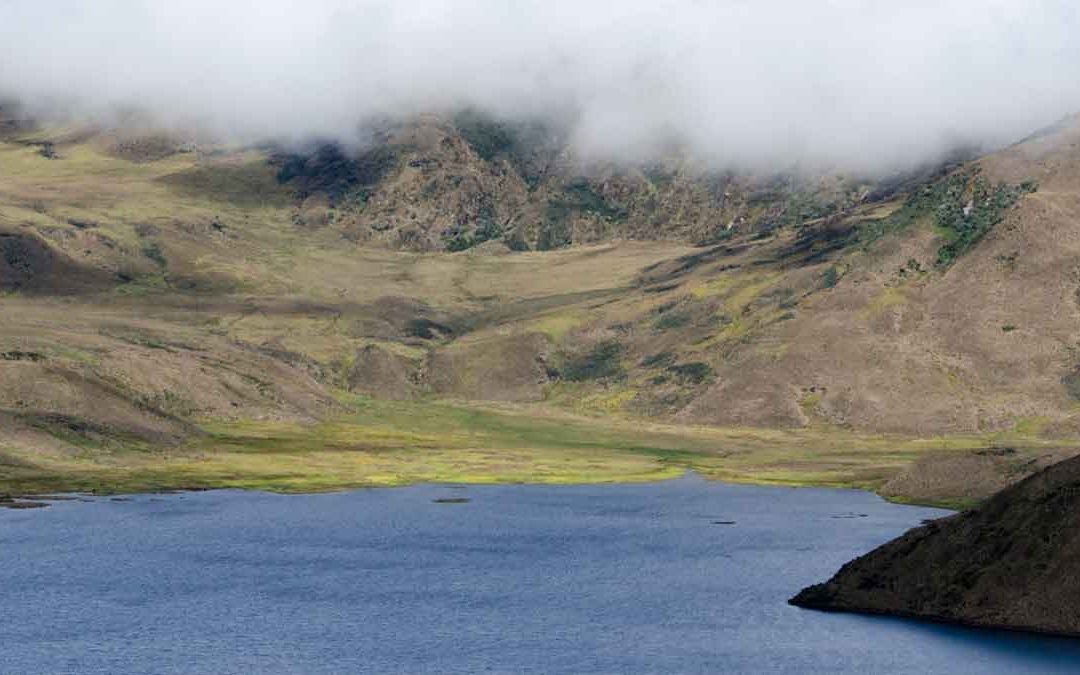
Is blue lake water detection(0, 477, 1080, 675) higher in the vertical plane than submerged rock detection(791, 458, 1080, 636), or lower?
lower

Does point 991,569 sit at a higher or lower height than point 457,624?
higher

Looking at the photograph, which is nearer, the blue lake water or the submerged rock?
the blue lake water

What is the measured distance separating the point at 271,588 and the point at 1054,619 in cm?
9085

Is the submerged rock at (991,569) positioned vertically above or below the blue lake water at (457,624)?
above

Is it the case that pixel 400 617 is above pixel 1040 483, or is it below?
below

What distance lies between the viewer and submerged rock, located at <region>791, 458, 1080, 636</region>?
459ft

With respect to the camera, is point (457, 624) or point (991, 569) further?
point (457, 624)

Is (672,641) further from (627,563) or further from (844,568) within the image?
(627,563)

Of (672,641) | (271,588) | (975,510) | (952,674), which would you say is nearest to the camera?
(952,674)

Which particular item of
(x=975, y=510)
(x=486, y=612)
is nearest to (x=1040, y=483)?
(x=975, y=510)

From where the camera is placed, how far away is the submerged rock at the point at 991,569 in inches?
5512

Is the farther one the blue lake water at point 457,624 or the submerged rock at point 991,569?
the submerged rock at point 991,569

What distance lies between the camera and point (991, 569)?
147m

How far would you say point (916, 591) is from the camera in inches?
6019
